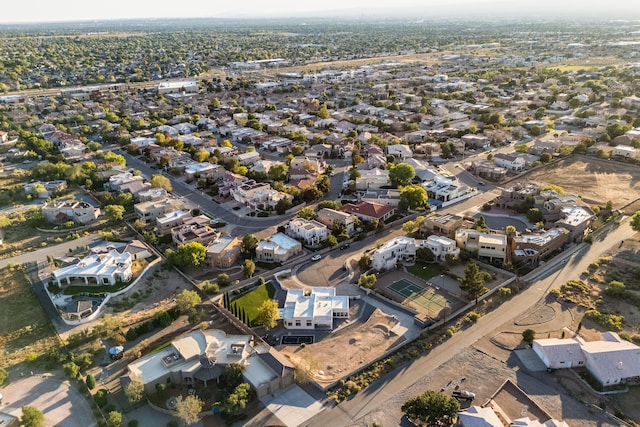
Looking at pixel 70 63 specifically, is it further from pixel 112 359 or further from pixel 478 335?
pixel 478 335

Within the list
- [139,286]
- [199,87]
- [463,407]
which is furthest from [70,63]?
[463,407]

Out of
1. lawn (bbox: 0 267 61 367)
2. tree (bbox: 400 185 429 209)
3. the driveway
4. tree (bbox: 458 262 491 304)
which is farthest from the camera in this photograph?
tree (bbox: 400 185 429 209)

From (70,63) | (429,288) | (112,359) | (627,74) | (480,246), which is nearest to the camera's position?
(112,359)

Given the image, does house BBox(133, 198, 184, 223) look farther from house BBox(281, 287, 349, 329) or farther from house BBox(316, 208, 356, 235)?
house BBox(281, 287, 349, 329)

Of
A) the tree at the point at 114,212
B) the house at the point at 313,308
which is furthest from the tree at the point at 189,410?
the tree at the point at 114,212

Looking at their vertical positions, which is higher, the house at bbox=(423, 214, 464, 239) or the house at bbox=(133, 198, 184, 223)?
the house at bbox=(423, 214, 464, 239)

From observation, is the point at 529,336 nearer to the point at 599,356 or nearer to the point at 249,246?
the point at 599,356

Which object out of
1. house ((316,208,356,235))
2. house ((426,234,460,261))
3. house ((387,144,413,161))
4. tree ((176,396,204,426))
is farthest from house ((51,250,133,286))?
house ((387,144,413,161))
